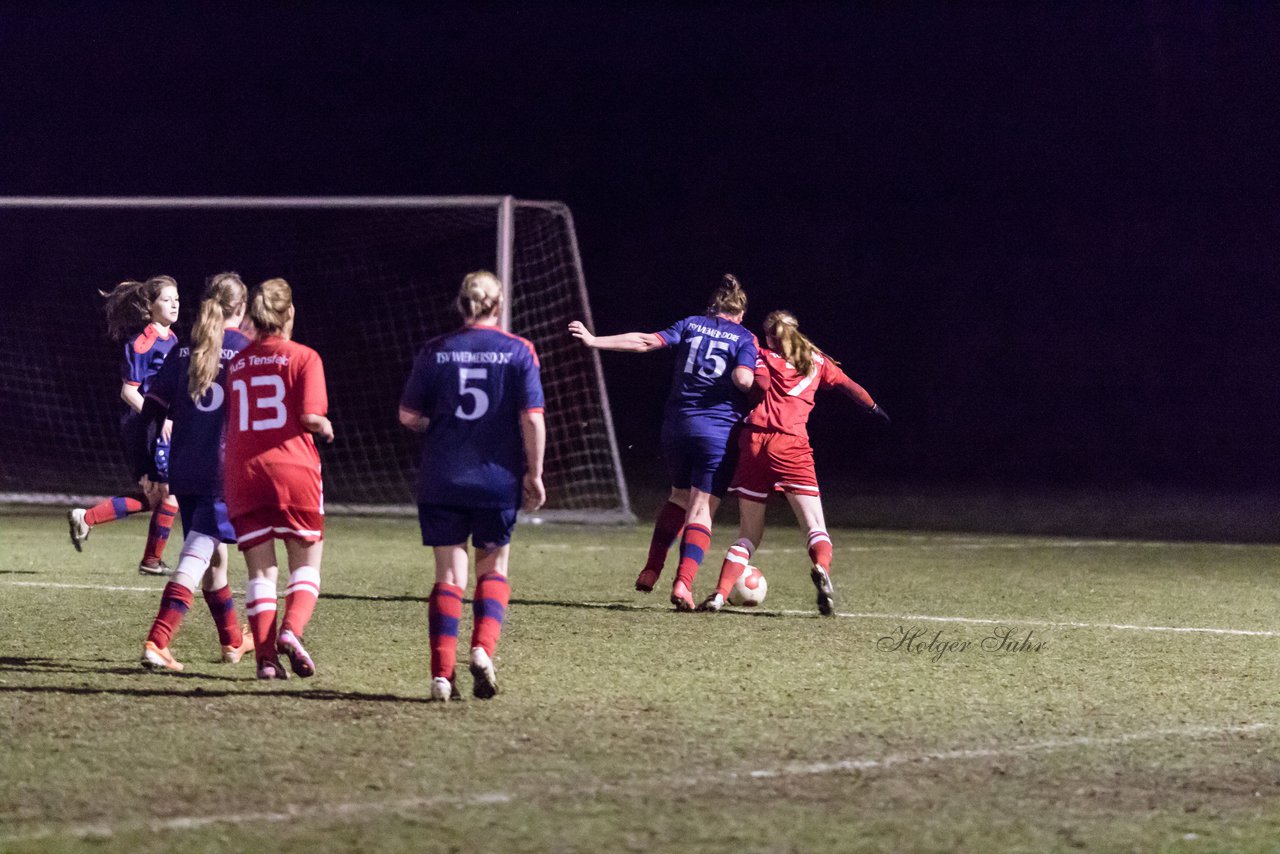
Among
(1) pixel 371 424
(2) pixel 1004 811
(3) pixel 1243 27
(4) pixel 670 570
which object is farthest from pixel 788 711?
(3) pixel 1243 27

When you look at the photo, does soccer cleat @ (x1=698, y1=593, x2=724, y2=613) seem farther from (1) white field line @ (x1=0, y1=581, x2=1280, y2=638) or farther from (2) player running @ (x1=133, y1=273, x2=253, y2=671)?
(2) player running @ (x1=133, y1=273, x2=253, y2=671)

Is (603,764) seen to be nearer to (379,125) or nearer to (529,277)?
(529,277)

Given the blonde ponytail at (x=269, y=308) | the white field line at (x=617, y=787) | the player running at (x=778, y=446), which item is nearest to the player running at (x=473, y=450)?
the blonde ponytail at (x=269, y=308)

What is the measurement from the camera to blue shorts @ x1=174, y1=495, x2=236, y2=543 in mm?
7172

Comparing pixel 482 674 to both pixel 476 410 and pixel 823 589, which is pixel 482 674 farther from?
pixel 823 589

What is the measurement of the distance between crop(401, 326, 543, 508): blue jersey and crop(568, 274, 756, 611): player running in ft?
10.3

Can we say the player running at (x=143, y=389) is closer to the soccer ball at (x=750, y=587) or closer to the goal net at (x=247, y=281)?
the soccer ball at (x=750, y=587)

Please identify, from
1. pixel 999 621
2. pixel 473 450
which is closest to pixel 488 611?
pixel 473 450

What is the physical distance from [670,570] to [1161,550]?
4.64 m

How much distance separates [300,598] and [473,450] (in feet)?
3.19

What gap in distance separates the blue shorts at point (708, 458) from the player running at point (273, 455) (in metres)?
3.29

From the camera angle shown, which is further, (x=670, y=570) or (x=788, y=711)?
(x=670, y=570)

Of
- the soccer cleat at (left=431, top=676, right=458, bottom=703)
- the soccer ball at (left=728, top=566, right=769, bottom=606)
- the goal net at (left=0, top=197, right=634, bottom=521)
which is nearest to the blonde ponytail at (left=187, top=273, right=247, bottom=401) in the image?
the soccer cleat at (left=431, top=676, right=458, bottom=703)

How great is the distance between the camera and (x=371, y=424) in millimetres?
23094
